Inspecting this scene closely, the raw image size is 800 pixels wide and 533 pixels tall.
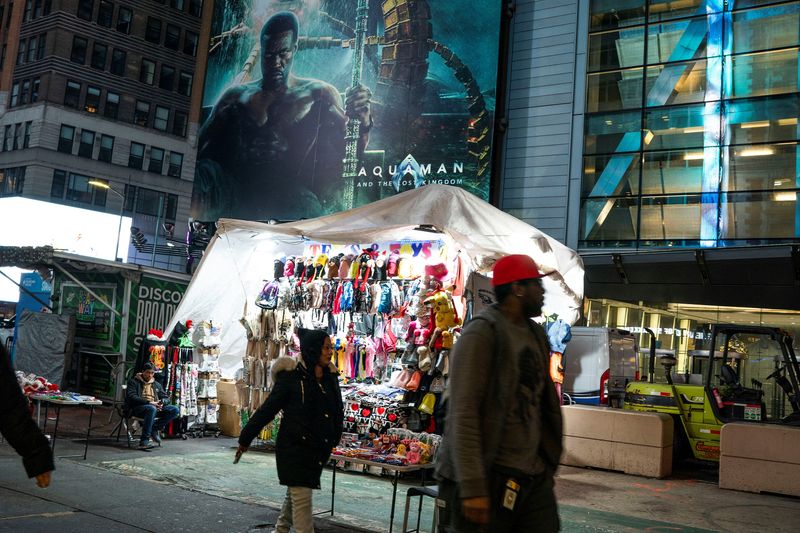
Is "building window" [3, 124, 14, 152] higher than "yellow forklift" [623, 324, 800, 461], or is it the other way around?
"building window" [3, 124, 14, 152]

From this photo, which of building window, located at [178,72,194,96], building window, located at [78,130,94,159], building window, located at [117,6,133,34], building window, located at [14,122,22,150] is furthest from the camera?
building window, located at [178,72,194,96]

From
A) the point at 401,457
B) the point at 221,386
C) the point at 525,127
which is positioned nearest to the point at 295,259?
the point at 221,386

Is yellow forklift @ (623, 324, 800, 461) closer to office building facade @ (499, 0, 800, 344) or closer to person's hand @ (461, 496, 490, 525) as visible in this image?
office building facade @ (499, 0, 800, 344)

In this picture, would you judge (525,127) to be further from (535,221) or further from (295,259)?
(295,259)

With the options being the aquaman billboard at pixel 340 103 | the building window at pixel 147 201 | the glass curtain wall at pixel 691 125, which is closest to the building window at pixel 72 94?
the building window at pixel 147 201

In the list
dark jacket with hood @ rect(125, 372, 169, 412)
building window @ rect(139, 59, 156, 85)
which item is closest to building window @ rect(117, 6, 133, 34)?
building window @ rect(139, 59, 156, 85)

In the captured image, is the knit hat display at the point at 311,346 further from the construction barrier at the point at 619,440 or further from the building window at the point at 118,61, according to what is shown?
the building window at the point at 118,61

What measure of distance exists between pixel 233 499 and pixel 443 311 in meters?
3.81

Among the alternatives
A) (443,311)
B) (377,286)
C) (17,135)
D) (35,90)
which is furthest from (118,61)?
(443,311)

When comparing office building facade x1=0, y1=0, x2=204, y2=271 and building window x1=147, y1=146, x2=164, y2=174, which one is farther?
building window x1=147, y1=146, x2=164, y2=174

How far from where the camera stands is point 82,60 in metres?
56.4

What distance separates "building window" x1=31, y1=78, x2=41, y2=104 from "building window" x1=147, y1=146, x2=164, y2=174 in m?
8.56

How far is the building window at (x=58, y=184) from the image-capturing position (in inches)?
2116

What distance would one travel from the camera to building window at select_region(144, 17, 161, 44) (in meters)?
59.3
